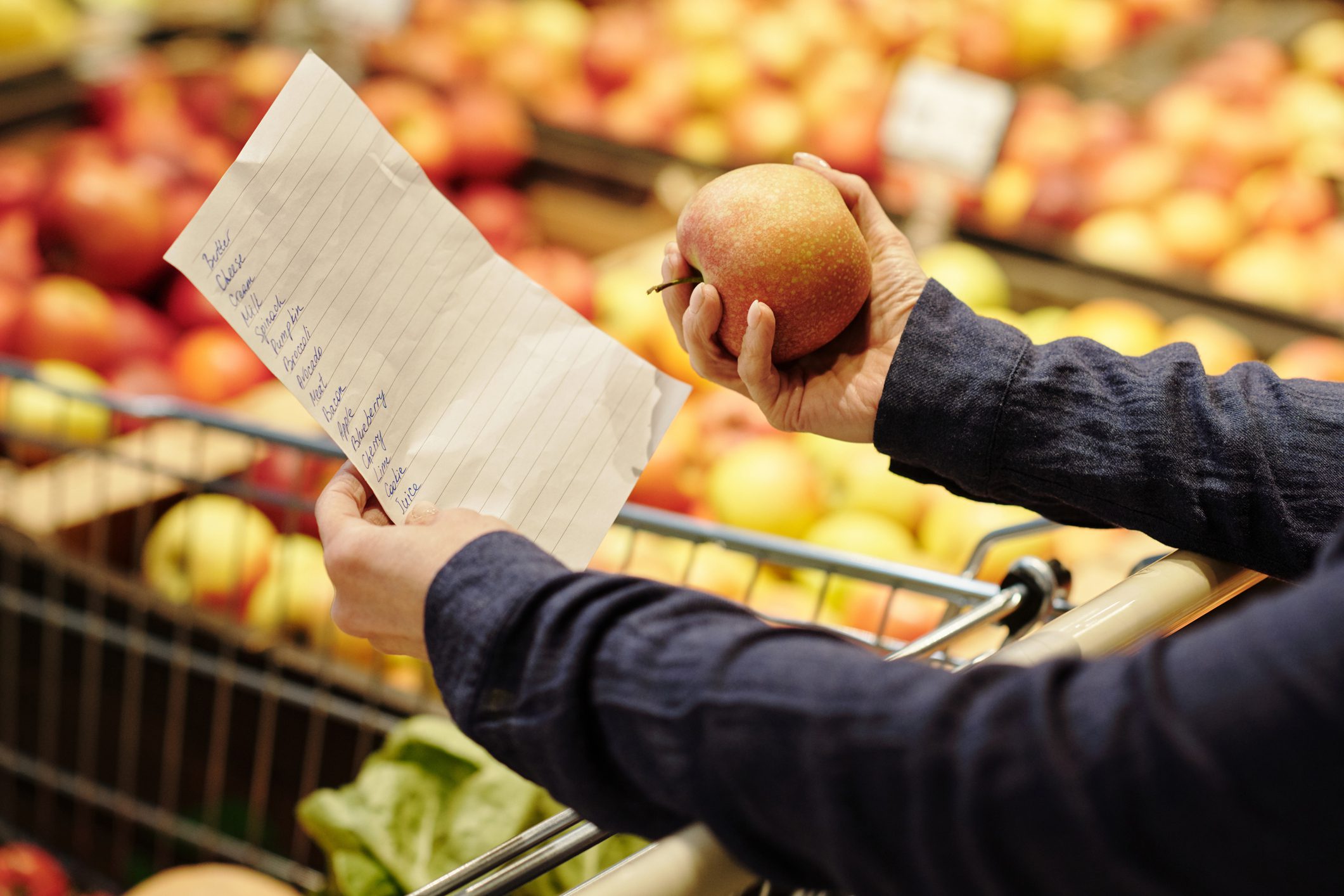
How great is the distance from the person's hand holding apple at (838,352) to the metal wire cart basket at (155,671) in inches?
12.6

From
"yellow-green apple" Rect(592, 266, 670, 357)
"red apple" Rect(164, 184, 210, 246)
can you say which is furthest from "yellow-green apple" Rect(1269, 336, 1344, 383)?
"red apple" Rect(164, 184, 210, 246)

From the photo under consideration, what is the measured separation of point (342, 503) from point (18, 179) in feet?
6.38

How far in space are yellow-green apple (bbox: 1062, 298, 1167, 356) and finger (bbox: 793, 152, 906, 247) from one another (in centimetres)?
106

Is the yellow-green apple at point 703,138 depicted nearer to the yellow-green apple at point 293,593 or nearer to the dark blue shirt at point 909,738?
the yellow-green apple at point 293,593

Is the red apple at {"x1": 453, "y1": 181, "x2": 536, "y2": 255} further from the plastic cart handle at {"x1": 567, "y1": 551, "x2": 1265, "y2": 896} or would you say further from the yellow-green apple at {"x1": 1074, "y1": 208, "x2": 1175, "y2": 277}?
the plastic cart handle at {"x1": 567, "y1": 551, "x2": 1265, "y2": 896}

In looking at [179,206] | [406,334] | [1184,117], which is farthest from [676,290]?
[1184,117]

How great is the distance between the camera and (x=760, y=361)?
0.90m

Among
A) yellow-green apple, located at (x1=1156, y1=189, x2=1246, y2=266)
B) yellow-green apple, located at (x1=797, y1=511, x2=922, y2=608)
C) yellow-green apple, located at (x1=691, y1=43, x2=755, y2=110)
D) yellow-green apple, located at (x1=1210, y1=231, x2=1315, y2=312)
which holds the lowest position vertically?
yellow-green apple, located at (x1=797, y1=511, x2=922, y2=608)

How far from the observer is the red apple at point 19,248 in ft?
6.59

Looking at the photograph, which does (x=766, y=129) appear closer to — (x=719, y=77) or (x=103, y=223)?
(x=719, y=77)

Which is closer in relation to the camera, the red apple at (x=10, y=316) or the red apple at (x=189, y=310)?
the red apple at (x=10, y=316)

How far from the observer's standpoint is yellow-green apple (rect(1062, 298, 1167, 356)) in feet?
6.40

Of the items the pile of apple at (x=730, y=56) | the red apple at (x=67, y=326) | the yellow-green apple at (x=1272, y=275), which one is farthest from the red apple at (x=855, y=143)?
the red apple at (x=67, y=326)

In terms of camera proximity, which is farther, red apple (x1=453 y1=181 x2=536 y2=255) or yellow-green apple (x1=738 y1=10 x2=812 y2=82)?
yellow-green apple (x1=738 y1=10 x2=812 y2=82)
